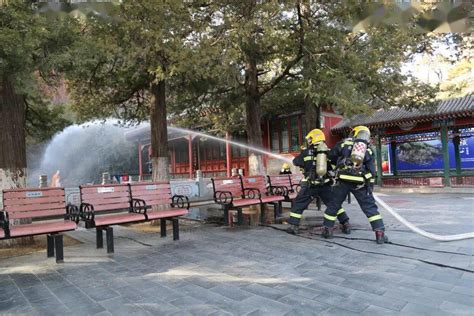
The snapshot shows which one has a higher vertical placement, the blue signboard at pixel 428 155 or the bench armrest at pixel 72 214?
the blue signboard at pixel 428 155

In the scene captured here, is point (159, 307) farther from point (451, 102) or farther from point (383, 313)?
point (451, 102)

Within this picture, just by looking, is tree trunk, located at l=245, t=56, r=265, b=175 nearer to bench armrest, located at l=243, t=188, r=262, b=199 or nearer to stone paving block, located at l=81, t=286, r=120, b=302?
bench armrest, located at l=243, t=188, r=262, b=199

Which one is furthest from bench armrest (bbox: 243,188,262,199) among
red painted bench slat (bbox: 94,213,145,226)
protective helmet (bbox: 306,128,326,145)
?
red painted bench slat (bbox: 94,213,145,226)

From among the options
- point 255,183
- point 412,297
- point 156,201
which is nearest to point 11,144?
point 156,201

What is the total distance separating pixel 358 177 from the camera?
19.1ft

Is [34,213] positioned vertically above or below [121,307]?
above

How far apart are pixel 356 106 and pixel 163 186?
461cm

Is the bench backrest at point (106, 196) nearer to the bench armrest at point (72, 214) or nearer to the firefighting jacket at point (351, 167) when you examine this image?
the bench armrest at point (72, 214)

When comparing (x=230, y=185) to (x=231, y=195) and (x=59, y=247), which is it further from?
(x=59, y=247)

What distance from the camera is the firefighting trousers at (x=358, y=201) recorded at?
578 centimetres

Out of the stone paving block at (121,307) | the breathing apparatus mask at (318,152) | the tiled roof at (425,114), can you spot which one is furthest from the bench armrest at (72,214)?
the tiled roof at (425,114)

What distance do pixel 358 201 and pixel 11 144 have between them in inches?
242

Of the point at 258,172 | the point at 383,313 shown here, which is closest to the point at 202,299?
the point at 383,313

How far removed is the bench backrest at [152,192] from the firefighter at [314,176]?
246cm
